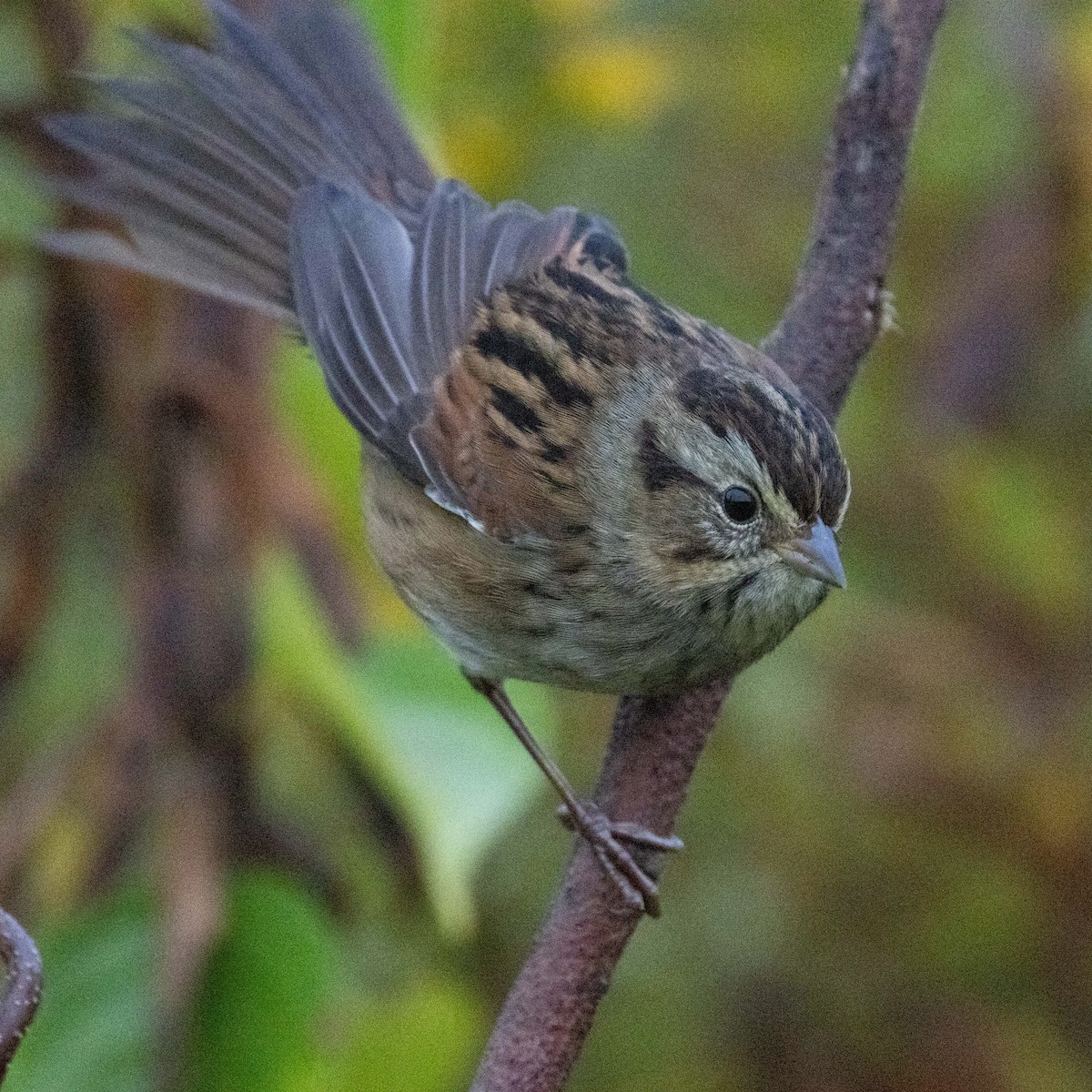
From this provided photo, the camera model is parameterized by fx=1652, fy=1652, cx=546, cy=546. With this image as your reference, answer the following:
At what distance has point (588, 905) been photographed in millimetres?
2184

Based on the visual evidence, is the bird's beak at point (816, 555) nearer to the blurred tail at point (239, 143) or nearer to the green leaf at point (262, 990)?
the green leaf at point (262, 990)

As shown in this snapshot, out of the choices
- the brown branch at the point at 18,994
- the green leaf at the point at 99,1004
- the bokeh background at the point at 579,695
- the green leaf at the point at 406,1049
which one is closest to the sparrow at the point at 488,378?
the bokeh background at the point at 579,695

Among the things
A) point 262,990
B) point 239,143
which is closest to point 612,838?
point 262,990

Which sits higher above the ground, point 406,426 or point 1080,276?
point 1080,276

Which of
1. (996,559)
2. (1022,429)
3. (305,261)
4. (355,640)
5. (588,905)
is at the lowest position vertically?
(588,905)

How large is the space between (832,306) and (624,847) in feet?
3.09

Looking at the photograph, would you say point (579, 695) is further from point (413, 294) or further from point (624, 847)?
point (624, 847)

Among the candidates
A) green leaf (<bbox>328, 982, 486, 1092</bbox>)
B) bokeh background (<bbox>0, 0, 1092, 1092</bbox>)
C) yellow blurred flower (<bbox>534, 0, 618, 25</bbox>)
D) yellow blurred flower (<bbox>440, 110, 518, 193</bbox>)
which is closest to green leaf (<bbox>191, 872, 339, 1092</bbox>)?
bokeh background (<bbox>0, 0, 1092, 1092</bbox>)

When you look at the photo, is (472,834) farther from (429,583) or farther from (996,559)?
(996,559)

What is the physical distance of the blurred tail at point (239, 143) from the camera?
129 inches

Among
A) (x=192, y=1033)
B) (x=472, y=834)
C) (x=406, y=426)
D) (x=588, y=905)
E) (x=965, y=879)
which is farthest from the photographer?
(x=965, y=879)

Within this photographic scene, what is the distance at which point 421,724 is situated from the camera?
9.37ft

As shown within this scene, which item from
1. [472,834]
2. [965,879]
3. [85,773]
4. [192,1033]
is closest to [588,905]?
[472,834]

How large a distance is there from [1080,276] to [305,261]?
86.7 inches
